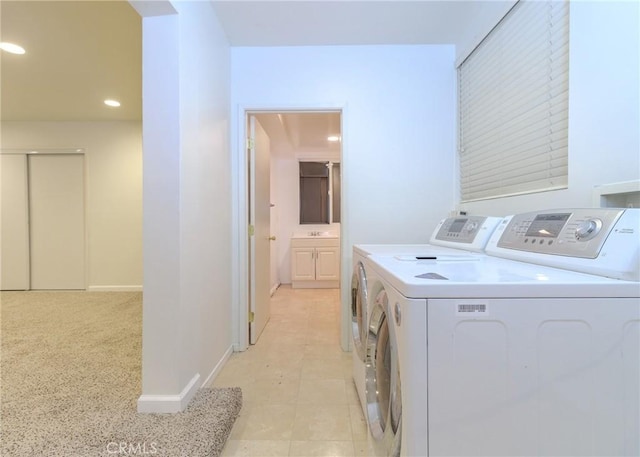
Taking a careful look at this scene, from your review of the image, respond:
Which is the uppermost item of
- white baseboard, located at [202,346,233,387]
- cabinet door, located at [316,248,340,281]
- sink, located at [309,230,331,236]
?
sink, located at [309,230,331,236]

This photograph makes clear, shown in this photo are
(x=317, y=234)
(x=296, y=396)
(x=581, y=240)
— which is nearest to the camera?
(x=581, y=240)

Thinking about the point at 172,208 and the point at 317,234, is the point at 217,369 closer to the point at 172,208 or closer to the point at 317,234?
the point at 172,208

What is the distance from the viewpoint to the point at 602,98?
1.05m

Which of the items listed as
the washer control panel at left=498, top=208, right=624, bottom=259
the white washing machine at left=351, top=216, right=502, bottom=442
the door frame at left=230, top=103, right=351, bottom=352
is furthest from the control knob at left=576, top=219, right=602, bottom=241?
the door frame at left=230, top=103, right=351, bottom=352

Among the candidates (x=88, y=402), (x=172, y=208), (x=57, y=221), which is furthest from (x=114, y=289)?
(x=172, y=208)

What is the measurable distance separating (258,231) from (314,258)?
1890mm

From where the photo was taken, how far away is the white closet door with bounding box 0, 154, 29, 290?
3635 millimetres

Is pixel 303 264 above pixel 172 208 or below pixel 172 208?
below

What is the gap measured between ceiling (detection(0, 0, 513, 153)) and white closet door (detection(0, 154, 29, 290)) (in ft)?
4.69

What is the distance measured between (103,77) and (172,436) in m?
2.97

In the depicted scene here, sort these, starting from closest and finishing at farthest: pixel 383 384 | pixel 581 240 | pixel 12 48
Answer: pixel 581 240
pixel 383 384
pixel 12 48

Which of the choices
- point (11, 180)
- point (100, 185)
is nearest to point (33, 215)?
point (11, 180)

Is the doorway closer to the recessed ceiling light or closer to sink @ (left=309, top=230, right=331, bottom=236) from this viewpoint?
sink @ (left=309, top=230, right=331, bottom=236)

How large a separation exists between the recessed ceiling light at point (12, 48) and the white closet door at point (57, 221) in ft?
5.82
